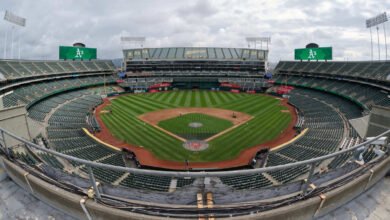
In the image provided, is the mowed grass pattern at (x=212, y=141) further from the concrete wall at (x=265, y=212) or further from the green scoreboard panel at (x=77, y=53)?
the green scoreboard panel at (x=77, y=53)

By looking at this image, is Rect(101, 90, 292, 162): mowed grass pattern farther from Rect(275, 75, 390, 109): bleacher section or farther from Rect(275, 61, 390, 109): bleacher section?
Rect(275, 61, 390, 109): bleacher section

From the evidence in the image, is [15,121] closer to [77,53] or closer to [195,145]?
[195,145]

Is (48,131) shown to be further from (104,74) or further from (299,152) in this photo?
(104,74)

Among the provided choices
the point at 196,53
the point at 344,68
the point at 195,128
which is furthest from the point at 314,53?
the point at 195,128

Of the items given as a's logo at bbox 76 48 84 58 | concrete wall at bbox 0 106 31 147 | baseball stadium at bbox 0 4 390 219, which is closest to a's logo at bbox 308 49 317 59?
baseball stadium at bbox 0 4 390 219

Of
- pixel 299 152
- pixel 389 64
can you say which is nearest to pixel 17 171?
pixel 299 152

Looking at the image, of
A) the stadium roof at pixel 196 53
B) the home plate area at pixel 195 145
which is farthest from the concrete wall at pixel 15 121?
the stadium roof at pixel 196 53

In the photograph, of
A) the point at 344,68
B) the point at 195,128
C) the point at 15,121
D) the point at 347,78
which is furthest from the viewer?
the point at 344,68
